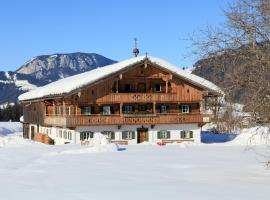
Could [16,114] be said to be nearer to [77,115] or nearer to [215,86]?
[77,115]

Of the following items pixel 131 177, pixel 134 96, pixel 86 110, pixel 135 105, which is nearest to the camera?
pixel 131 177

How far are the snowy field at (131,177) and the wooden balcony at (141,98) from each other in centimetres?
1671

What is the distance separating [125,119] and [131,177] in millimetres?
25404

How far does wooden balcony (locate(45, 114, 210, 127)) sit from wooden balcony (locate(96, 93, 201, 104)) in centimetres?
128

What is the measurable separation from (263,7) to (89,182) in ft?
24.5

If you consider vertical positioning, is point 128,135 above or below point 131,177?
above

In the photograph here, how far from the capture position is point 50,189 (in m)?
14.8

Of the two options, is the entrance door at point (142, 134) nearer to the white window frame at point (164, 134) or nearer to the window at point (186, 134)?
the white window frame at point (164, 134)

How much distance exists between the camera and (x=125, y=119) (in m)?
43.0

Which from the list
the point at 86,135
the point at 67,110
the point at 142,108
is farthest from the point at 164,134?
the point at 67,110

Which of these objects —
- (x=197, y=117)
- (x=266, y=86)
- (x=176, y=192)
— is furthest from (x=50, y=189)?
(x=197, y=117)

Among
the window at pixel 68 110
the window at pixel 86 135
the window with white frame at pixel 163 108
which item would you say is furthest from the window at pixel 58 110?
the window with white frame at pixel 163 108

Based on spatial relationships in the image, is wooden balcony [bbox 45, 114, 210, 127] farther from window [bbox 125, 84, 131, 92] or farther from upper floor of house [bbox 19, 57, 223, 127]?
window [bbox 125, 84, 131, 92]

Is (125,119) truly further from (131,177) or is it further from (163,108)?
(131,177)
